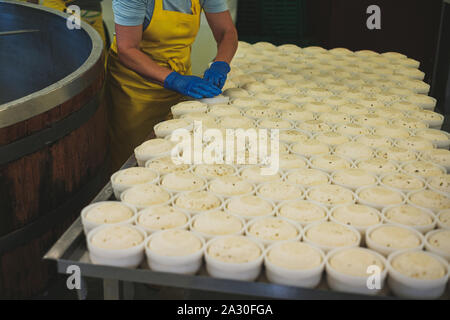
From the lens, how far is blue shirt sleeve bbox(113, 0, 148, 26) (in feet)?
7.91

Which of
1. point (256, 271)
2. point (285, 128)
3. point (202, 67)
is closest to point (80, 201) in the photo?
point (285, 128)

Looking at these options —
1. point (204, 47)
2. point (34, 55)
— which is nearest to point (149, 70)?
point (34, 55)

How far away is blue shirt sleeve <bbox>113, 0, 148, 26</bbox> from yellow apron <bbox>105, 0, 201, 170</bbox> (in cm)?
21

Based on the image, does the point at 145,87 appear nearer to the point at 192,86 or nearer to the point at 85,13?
the point at 192,86

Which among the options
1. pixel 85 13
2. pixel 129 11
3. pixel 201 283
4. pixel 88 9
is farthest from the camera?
pixel 88 9

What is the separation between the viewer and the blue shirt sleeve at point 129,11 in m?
2.41

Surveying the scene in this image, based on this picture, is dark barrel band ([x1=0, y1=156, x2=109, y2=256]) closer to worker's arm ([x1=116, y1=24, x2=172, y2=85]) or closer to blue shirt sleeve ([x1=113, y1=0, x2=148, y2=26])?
worker's arm ([x1=116, y1=24, x2=172, y2=85])

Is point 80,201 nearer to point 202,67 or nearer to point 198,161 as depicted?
point 198,161

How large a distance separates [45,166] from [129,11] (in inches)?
37.1

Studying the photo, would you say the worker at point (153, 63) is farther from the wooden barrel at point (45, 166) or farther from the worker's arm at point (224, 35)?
the wooden barrel at point (45, 166)

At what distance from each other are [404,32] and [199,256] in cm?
423

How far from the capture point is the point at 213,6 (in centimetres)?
290

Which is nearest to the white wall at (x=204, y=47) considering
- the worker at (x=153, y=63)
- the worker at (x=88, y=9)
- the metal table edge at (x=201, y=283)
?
the worker at (x=88, y=9)
